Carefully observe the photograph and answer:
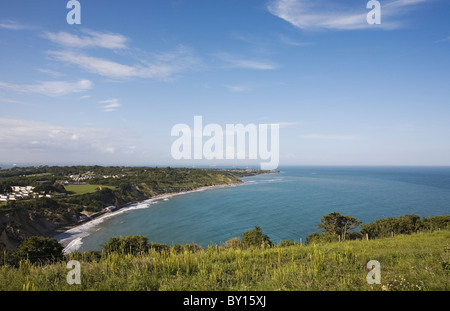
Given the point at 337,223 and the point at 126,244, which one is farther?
the point at 337,223

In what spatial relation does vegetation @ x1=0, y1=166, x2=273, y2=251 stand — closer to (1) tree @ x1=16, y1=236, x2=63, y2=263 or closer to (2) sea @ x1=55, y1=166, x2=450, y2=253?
(2) sea @ x1=55, y1=166, x2=450, y2=253

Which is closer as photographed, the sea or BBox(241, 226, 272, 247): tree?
BBox(241, 226, 272, 247): tree

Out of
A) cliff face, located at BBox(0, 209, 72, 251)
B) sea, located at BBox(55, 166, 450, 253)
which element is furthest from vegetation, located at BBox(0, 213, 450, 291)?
cliff face, located at BBox(0, 209, 72, 251)

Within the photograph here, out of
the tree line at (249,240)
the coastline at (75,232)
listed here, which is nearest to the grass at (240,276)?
the tree line at (249,240)

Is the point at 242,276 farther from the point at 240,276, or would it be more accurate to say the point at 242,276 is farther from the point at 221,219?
the point at 221,219

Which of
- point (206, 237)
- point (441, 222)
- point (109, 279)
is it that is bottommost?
point (206, 237)

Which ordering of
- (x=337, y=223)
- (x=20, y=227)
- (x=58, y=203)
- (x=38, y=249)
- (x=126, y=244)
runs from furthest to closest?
(x=58, y=203) → (x=20, y=227) → (x=337, y=223) → (x=126, y=244) → (x=38, y=249)

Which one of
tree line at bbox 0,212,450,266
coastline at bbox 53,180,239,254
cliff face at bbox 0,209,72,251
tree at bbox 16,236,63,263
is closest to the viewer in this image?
tree line at bbox 0,212,450,266

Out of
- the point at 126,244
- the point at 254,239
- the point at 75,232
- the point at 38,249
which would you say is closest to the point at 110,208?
the point at 75,232
